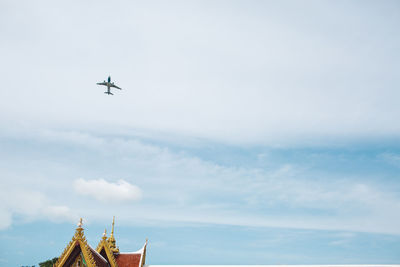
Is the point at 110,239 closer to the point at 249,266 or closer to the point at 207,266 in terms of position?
the point at 207,266

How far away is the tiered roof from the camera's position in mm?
29859

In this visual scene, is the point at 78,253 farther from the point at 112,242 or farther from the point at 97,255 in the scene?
the point at 112,242

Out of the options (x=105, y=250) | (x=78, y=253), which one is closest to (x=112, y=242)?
(x=105, y=250)

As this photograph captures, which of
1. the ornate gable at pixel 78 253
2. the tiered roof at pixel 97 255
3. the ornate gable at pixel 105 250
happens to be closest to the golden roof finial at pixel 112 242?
the tiered roof at pixel 97 255

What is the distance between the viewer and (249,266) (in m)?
37.2

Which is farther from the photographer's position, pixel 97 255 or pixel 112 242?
pixel 112 242

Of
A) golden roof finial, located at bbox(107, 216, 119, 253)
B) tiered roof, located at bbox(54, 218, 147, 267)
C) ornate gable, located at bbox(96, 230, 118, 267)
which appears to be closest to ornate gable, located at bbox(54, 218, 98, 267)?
tiered roof, located at bbox(54, 218, 147, 267)

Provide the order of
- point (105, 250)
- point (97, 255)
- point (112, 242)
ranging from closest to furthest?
point (97, 255) < point (105, 250) < point (112, 242)

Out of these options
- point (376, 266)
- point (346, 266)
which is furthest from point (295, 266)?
point (376, 266)

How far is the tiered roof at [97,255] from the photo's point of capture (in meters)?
29.9

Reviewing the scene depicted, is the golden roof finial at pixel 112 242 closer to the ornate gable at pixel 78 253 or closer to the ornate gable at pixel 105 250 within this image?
the ornate gable at pixel 105 250

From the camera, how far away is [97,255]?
1299 inches

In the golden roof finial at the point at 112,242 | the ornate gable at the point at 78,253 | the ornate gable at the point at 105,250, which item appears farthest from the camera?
the golden roof finial at the point at 112,242

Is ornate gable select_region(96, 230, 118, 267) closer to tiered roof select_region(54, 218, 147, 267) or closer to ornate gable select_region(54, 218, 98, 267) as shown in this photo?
tiered roof select_region(54, 218, 147, 267)
